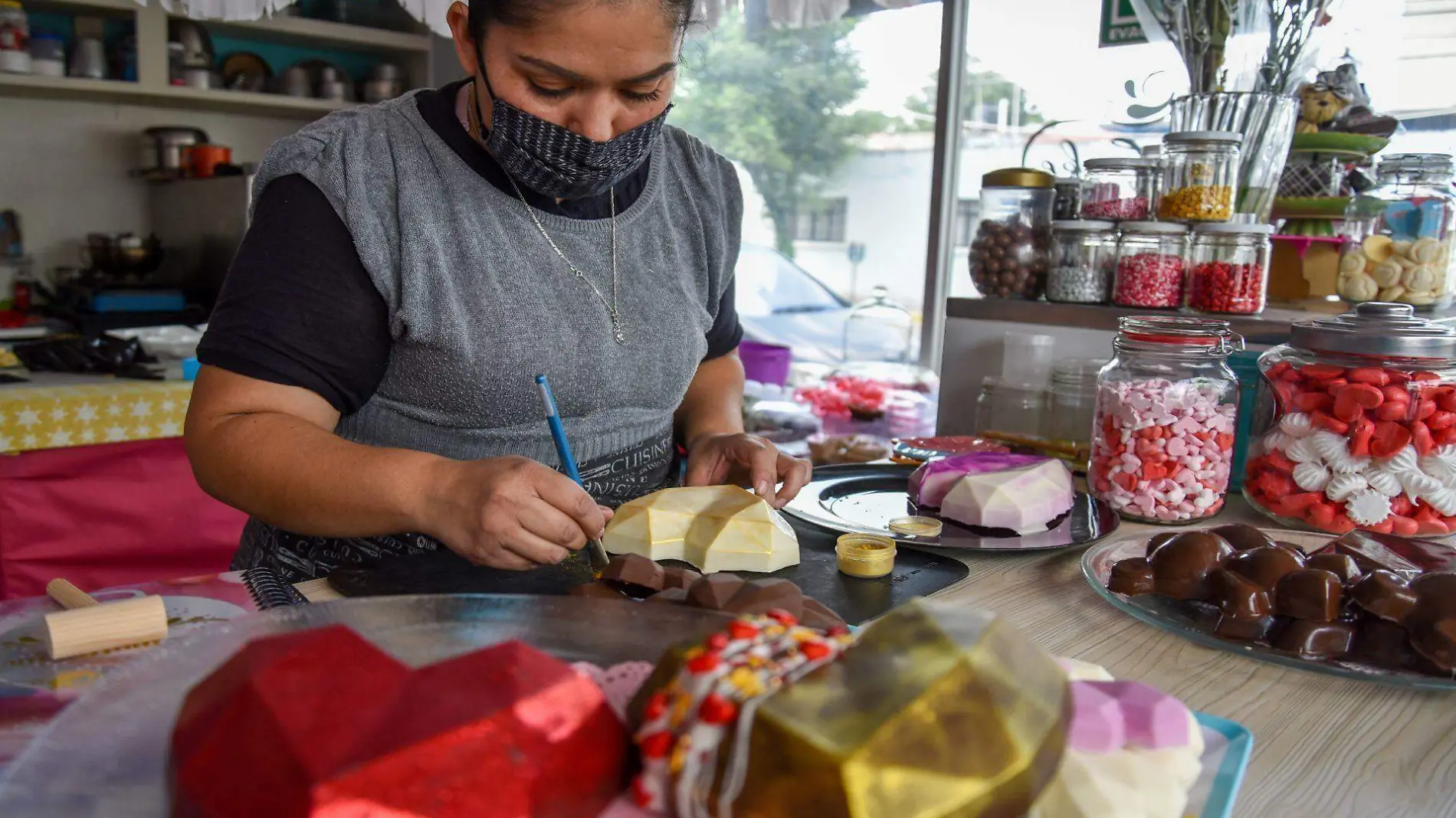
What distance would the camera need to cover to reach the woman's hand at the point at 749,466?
134 cm

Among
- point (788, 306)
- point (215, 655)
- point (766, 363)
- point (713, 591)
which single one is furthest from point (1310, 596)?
point (788, 306)

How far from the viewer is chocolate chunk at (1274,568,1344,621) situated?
0.88 meters

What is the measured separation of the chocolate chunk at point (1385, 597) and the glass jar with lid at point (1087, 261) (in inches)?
41.5

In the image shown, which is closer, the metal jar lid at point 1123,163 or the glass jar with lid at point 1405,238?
the glass jar with lid at point 1405,238

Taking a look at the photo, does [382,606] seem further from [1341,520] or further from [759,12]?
[759,12]

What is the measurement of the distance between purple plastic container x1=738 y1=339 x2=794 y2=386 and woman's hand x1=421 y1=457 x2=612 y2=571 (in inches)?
97.0

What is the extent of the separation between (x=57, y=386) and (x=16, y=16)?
153cm

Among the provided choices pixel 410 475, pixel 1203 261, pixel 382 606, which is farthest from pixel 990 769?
pixel 1203 261

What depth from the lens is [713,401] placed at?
5.75ft

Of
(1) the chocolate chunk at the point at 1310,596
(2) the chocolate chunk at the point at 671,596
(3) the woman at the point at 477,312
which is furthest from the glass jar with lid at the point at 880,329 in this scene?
(2) the chocolate chunk at the point at 671,596

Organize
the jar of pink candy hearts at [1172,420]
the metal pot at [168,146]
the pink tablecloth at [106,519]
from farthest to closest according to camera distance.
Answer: the metal pot at [168,146]
the pink tablecloth at [106,519]
the jar of pink candy hearts at [1172,420]

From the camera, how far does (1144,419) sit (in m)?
1.33

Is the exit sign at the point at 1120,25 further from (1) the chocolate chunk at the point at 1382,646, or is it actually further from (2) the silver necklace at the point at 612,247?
(1) the chocolate chunk at the point at 1382,646

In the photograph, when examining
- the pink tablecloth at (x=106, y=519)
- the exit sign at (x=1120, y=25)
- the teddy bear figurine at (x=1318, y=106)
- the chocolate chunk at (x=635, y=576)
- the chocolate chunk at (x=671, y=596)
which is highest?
the exit sign at (x=1120, y=25)
